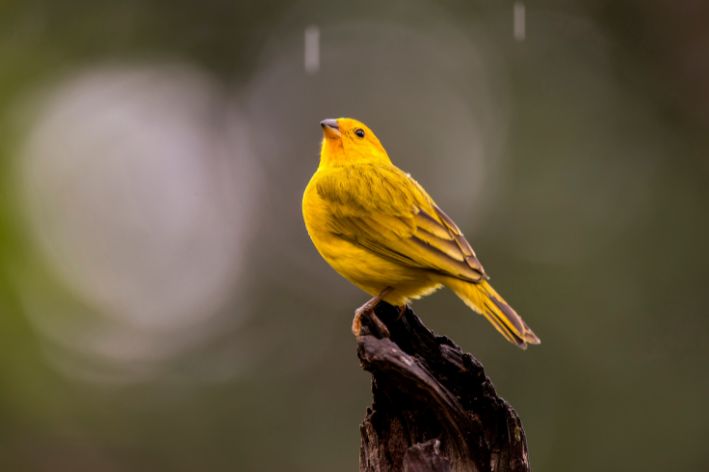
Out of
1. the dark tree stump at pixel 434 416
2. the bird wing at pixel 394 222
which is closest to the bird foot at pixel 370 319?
the dark tree stump at pixel 434 416

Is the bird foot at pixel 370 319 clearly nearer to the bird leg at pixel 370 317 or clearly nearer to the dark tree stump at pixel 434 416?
the bird leg at pixel 370 317

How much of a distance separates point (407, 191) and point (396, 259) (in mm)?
569

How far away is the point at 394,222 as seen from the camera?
4.96 m

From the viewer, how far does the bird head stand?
570 centimetres

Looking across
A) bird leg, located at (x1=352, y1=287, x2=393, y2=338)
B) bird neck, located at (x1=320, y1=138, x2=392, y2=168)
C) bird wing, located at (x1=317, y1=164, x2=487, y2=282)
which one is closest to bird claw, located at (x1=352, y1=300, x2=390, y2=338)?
bird leg, located at (x1=352, y1=287, x2=393, y2=338)

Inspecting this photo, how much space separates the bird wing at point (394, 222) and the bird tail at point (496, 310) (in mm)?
54

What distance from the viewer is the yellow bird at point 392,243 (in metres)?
4.60

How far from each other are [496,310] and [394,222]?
80 cm

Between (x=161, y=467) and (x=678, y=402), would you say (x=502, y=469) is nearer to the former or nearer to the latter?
(x=678, y=402)

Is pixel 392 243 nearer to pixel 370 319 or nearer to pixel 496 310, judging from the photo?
pixel 370 319

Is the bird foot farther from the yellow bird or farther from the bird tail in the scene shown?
the bird tail

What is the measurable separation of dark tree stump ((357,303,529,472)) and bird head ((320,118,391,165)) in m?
1.91

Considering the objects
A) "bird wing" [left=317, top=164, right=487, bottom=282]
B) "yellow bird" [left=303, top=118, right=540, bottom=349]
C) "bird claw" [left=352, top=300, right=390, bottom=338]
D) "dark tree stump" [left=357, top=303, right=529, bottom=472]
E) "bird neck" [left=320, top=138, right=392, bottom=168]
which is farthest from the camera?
"bird neck" [left=320, top=138, right=392, bottom=168]

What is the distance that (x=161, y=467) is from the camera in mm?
10367
